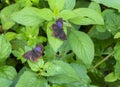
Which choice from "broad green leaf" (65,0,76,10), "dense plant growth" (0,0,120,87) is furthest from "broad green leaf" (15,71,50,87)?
"broad green leaf" (65,0,76,10)

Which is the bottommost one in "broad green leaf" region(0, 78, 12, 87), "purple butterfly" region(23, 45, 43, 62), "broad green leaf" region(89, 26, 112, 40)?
"broad green leaf" region(89, 26, 112, 40)

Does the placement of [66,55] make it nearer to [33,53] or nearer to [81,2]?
[33,53]

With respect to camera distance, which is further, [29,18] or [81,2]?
[81,2]

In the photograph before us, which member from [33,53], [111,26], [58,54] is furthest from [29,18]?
[111,26]

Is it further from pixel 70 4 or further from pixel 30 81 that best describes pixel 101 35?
pixel 30 81

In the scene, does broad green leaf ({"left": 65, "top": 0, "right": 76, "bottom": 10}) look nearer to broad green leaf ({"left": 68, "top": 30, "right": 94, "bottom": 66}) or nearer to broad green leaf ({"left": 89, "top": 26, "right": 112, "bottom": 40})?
broad green leaf ({"left": 68, "top": 30, "right": 94, "bottom": 66})

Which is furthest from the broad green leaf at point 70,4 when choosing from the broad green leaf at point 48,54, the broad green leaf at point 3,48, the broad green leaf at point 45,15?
the broad green leaf at point 3,48

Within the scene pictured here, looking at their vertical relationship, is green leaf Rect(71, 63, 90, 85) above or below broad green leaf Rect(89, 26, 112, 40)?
below

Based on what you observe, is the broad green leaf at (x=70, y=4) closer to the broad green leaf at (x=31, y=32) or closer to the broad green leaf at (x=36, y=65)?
the broad green leaf at (x=31, y=32)

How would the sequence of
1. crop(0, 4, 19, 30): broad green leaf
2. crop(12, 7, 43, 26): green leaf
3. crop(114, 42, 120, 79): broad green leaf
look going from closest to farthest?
crop(12, 7, 43, 26): green leaf
crop(114, 42, 120, 79): broad green leaf
crop(0, 4, 19, 30): broad green leaf
